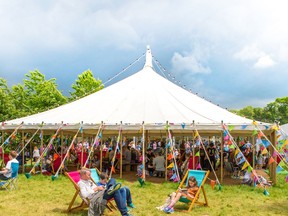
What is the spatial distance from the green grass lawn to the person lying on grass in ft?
0.50

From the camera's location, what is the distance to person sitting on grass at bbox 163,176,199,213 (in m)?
6.88

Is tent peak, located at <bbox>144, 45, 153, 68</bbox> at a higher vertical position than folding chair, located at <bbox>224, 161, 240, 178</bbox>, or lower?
higher

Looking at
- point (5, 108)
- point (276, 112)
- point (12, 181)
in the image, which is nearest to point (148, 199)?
point (12, 181)

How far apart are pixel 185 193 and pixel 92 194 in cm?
196

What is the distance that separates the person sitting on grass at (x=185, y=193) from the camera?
6.88 metres

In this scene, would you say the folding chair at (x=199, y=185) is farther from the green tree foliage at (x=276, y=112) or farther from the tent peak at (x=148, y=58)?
the green tree foliage at (x=276, y=112)

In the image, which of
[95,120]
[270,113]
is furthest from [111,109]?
[270,113]

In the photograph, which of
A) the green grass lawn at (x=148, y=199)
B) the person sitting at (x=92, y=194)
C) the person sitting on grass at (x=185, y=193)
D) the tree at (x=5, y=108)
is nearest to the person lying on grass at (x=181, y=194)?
the person sitting on grass at (x=185, y=193)

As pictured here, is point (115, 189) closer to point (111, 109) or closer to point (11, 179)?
point (11, 179)

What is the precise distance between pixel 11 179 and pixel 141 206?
3748 mm

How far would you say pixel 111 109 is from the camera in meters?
12.3

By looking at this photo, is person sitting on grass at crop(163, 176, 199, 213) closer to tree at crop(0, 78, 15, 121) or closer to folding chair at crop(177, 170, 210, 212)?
folding chair at crop(177, 170, 210, 212)

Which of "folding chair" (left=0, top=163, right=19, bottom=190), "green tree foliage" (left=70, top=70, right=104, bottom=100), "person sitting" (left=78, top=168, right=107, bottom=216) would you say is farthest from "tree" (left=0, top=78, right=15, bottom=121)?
"person sitting" (left=78, top=168, right=107, bottom=216)

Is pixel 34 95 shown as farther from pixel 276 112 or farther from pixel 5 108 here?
pixel 276 112
